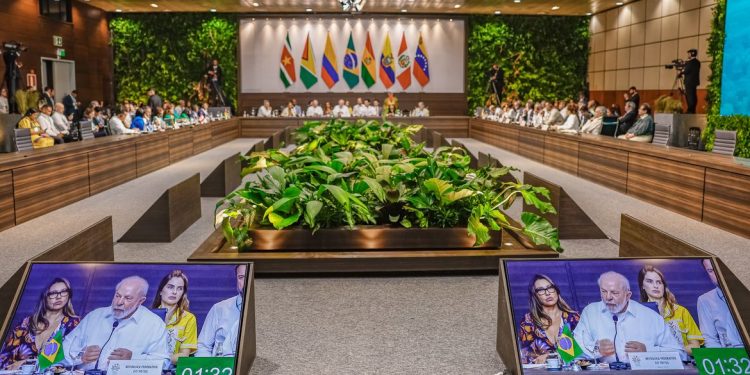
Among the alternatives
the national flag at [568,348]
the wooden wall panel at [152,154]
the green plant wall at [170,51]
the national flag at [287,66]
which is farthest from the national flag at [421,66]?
the national flag at [568,348]

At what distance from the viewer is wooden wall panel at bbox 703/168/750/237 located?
19.2ft

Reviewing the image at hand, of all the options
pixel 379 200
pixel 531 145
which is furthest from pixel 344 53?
pixel 379 200

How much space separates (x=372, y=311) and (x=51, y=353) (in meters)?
1.77

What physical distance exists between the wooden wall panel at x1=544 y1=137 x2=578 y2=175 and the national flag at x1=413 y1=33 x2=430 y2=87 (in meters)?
8.92

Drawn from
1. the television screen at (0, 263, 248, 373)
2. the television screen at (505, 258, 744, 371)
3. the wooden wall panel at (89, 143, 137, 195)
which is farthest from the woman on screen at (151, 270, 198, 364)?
the wooden wall panel at (89, 143, 137, 195)

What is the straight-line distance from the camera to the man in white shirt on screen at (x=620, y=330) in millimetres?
2232

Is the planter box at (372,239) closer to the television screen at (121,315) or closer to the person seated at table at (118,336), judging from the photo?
the television screen at (121,315)

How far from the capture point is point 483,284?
13.6 feet

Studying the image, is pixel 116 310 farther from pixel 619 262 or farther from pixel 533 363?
pixel 619 262

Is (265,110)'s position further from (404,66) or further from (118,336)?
(118,336)

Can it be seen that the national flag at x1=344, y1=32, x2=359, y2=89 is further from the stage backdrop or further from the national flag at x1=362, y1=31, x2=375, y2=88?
the national flag at x1=362, y1=31, x2=375, y2=88

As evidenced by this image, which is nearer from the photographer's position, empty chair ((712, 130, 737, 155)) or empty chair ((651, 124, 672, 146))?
empty chair ((712, 130, 737, 155))

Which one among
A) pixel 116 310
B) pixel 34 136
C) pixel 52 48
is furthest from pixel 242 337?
pixel 52 48

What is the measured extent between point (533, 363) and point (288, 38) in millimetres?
18808
